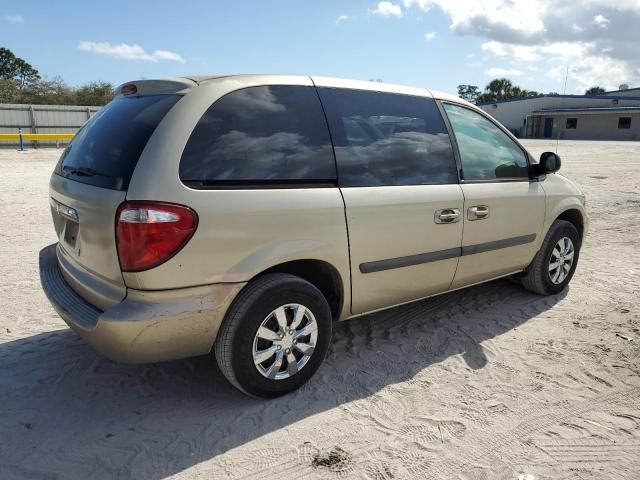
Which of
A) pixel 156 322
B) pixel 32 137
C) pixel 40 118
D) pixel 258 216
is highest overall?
pixel 40 118

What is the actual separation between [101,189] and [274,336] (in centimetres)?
122

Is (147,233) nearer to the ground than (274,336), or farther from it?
farther from it

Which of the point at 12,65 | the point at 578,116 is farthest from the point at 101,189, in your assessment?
the point at 12,65

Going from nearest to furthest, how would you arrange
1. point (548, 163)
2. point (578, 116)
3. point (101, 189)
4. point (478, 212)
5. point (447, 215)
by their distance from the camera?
point (101, 189)
point (447, 215)
point (478, 212)
point (548, 163)
point (578, 116)

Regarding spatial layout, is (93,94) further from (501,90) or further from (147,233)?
Answer: (501,90)

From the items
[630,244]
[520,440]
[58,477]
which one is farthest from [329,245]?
[630,244]

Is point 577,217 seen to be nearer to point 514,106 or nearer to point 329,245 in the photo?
point 329,245

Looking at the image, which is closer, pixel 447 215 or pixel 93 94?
pixel 447 215

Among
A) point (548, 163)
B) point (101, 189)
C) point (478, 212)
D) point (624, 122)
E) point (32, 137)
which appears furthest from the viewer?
point (624, 122)

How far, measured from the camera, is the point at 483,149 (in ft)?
12.9

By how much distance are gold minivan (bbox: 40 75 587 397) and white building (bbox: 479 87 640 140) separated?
4590 cm

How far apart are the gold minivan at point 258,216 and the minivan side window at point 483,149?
3 centimetres

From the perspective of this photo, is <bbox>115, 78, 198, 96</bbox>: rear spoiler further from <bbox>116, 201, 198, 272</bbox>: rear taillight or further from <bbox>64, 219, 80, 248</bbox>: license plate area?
<bbox>64, 219, 80, 248</bbox>: license plate area

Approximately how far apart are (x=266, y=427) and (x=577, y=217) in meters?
3.74
